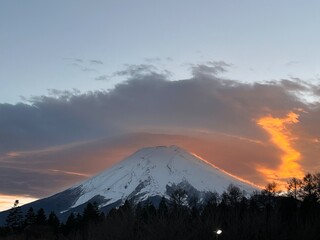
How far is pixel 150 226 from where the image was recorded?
40312mm

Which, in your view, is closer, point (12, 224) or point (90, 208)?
point (90, 208)

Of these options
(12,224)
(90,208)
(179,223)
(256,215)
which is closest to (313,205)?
(256,215)

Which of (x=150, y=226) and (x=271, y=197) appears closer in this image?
(x=150, y=226)

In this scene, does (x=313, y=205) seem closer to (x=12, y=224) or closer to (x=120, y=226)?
(x=120, y=226)

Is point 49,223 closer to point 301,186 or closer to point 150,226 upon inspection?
point 301,186

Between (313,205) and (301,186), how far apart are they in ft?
111

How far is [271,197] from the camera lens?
8069 centimetres

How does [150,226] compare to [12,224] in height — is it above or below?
below

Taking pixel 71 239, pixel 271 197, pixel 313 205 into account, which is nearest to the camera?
pixel 313 205

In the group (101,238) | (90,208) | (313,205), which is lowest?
(101,238)

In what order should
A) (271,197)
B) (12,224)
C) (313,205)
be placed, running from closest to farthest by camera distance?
(313,205) < (271,197) < (12,224)

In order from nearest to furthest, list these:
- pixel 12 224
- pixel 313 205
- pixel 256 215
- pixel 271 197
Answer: pixel 256 215, pixel 313 205, pixel 271 197, pixel 12 224

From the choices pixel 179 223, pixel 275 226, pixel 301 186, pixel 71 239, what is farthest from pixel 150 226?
pixel 301 186

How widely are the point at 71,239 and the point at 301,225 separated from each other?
27.5 metres
